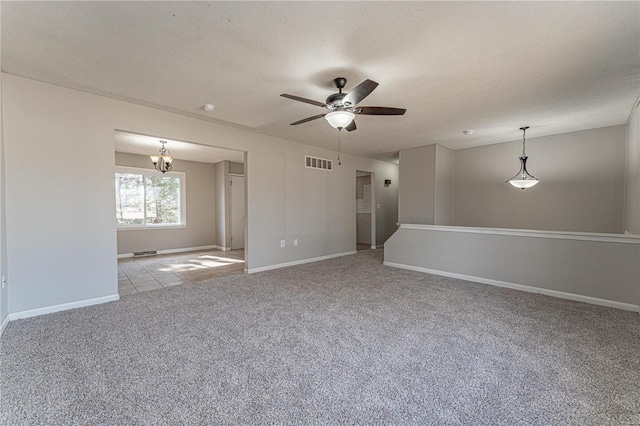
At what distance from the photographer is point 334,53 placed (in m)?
2.37

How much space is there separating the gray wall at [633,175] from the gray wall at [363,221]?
520 cm

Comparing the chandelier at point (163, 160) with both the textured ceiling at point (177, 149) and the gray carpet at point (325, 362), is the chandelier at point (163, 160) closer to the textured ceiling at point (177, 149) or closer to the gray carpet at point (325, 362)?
the textured ceiling at point (177, 149)

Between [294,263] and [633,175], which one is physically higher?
[633,175]

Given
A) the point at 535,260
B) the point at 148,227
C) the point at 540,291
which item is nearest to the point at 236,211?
the point at 148,227

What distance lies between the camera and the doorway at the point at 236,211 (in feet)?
24.9

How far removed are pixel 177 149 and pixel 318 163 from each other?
3.23 metres

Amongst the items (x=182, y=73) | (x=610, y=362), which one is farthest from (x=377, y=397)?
(x=182, y=73)

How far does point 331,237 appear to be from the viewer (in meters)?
6.43

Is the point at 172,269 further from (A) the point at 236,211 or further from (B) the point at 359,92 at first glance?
(B) the point at 359,92

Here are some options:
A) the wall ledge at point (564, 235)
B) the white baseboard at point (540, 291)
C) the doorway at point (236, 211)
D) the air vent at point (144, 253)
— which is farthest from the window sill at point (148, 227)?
the wall ledge at point (564, 235)

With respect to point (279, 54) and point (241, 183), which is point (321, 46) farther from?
point (241, 183)

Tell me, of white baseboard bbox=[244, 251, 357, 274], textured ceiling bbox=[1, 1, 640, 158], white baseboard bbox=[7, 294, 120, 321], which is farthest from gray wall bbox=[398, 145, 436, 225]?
white baseboard bbox=[7, 294, 120, 321]

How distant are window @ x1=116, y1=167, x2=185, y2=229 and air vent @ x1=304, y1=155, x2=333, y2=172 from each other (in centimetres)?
380

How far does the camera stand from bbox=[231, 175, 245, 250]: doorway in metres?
7.58
